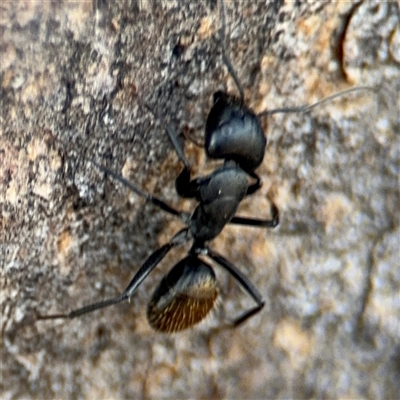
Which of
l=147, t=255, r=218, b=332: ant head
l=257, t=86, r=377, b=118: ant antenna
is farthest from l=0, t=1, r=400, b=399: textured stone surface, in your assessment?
l=147, t=255, r=218, b=332: ant head

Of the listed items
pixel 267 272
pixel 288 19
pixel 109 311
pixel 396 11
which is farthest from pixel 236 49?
Result: pixel 109 311

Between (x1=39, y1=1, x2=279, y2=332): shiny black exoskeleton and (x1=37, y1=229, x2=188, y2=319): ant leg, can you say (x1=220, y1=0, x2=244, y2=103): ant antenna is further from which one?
(x1=37, y1=229, x2=188, y2=319): ant leg

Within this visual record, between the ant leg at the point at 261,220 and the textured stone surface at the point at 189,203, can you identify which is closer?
the textured stone surface at the point at 189,203

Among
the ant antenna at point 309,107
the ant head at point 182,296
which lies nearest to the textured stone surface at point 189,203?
the ant antenna at point 309,107

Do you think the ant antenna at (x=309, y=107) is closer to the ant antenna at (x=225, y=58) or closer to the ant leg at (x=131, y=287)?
the ant antenna at (x=225, y=58)

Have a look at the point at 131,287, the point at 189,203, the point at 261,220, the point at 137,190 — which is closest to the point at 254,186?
the point at 261,220

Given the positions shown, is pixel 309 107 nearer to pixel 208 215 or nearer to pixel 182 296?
pixel 208 215

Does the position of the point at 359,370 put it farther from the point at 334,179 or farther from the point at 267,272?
the point at 334,179
